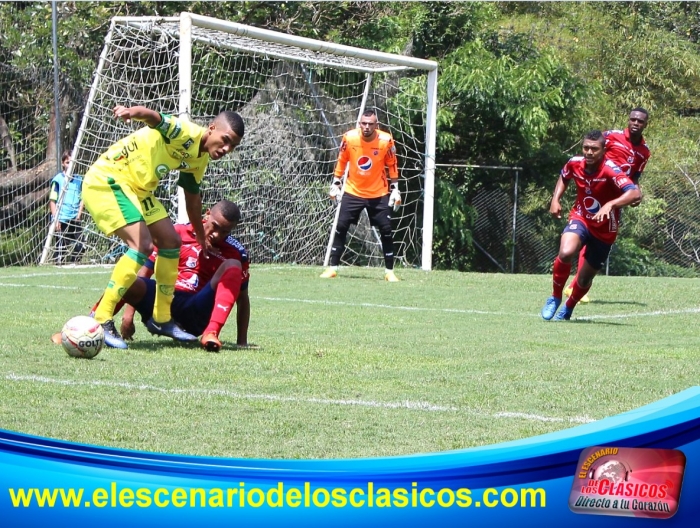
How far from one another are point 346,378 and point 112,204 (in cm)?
202

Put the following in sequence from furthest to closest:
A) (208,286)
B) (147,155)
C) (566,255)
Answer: (566,255)
(208,286)
(147,155)

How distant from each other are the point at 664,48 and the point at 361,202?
1706 cm

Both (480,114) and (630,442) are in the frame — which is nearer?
(630,442)

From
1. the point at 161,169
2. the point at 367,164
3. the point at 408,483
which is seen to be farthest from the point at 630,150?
the point at 408,483

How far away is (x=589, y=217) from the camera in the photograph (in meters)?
10.3

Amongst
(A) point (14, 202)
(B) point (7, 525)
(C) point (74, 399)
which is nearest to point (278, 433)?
(C) point (74, 399)

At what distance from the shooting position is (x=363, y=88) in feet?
65.9

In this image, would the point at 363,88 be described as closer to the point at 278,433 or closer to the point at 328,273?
the point at 328,273

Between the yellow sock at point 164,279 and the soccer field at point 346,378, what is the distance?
9.9 inches

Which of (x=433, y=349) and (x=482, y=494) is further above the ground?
(x=482, y=494)

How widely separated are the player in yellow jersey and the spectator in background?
31.2 feet

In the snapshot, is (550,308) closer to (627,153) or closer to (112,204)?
(627,153)

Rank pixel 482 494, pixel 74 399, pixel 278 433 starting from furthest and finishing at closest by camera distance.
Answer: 1. pixel 74 399
2. pixel 278 433
3. pixel 482 494

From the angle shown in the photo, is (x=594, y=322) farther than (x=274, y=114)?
No
